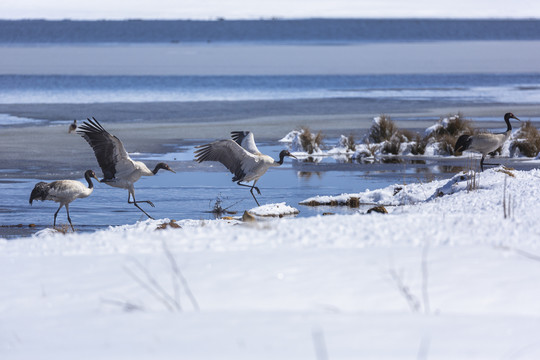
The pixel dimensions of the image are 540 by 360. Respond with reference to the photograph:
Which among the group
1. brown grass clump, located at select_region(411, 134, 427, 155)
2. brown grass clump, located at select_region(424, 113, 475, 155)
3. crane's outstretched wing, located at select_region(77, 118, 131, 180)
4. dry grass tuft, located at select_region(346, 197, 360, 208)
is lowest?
dry grass tuft, located at select_region(346, 197, 360, 208)

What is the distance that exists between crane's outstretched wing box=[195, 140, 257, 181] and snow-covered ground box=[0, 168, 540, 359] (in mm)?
5720

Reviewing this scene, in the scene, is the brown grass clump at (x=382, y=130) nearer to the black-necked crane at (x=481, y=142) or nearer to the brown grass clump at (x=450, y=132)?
the brown grass clump at (x=450, y=132)

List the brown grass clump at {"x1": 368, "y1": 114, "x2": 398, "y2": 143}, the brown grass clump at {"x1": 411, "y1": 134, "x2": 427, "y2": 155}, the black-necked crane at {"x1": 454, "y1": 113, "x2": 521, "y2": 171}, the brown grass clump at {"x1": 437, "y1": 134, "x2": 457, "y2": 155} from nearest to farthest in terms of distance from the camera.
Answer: the black-necked crane at {"x1": 454, "y1": 113, "x2": 521, "y2": 171}, the brown grass clump at {"x1": 437, "y1": 134, "x2": 457, "y2": 155}, the brown grass clump at {"x1": 411, "y1": 134, "x2": 427, "y2": 155}, the brown grass clump at {"x1": 368, "y1": 114, "x2": 398, "y2": 143}

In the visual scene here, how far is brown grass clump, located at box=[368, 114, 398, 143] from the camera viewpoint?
19.2 meters

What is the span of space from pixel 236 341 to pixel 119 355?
50 centimetres

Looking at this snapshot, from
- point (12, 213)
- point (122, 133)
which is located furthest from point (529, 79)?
point (12, 213)

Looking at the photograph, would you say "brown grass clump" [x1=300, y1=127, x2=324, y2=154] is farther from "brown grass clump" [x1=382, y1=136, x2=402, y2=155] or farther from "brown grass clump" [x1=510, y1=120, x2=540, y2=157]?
"brown grass clump" [x1=510, y1=120, x2=540, y2=157]

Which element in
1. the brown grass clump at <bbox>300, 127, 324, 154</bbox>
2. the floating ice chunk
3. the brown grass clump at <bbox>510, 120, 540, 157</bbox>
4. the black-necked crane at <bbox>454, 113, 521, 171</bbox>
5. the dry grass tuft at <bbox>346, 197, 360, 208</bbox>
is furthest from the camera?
the brown grass clump at <bbox>300, 127, 324, 154</bbox>

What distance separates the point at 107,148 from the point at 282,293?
742 centimetres

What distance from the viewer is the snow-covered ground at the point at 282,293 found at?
3.62 m

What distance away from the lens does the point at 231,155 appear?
11.9 metres

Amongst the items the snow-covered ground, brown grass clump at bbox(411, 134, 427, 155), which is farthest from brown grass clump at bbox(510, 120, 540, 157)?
the snow-covered ground

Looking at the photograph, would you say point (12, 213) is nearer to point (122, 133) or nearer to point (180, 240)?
point (180, 240)

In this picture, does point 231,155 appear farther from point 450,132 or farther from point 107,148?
point 450,132
